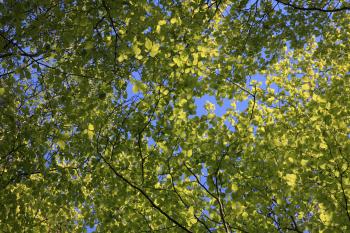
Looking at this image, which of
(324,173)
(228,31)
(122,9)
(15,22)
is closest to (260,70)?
(228,31)

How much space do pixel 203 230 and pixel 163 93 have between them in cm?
288

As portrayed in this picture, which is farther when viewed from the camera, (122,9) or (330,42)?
(330,42)

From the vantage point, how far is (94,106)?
7391 millimetres

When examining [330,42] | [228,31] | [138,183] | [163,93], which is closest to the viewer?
[163,93]

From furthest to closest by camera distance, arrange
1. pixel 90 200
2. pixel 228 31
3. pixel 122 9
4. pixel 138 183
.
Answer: pixel 228 31 < pixel 90 200 < pixel 138 183 < pixel 122 9

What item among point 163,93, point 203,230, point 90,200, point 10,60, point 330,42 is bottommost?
point 203,230

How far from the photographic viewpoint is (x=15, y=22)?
704 cm

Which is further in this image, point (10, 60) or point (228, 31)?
point (228, 31)

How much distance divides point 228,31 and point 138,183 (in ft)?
14.9

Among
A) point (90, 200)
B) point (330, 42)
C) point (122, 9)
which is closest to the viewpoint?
point (122, 9)

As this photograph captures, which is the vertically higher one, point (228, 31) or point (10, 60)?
point (228, 31)

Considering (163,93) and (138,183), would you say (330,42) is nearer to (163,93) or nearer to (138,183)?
(163,93)

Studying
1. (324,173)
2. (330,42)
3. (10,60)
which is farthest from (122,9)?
(330,42)

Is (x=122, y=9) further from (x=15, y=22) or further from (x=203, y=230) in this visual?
(x=203, y=230)
